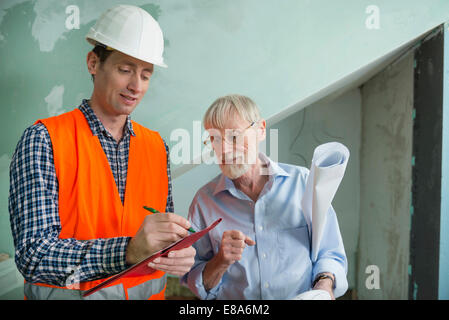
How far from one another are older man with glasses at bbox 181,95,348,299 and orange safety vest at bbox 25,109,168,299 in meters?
0.20

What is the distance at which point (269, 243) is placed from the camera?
126 cm

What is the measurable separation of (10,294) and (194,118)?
1.15 m

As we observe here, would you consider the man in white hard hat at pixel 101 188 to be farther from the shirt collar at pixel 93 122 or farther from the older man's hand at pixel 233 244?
the older man's hand at pixel 233 244

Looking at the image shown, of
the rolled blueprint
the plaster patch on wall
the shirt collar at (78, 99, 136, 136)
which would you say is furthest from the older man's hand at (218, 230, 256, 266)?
the plaster patch on wall

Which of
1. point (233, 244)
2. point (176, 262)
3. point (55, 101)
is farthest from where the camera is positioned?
point (55, 101)

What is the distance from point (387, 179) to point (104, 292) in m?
2.25

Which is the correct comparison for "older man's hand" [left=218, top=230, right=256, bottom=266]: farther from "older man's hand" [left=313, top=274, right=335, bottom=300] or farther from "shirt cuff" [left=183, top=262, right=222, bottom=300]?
"older man's hand" [left=313, top=274, right=335, bottom=300]

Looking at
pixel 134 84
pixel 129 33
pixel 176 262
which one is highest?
pixel 129 33

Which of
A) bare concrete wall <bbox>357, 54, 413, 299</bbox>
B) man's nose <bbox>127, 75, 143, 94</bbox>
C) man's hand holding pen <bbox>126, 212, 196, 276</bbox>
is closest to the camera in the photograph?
man's hand holding pen <bbox>126, 212, 196, 276</bbox>

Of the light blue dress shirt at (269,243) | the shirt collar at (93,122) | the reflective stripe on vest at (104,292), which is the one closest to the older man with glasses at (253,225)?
the light blue dress shirt at (269,243)

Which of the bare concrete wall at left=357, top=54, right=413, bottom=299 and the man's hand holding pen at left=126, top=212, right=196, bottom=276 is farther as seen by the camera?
the bare concrete wall at left=357, top=54, right=413, bottom=299

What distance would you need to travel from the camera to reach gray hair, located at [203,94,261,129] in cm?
127

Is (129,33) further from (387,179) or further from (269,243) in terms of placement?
(387,179)

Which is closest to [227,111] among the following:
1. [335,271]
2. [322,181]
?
[322,181]
